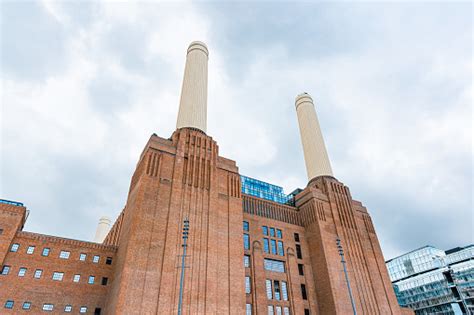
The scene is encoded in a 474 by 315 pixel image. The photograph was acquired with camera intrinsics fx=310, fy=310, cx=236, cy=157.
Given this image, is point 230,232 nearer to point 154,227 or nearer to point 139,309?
point 154,227

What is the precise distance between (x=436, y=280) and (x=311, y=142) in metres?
59.2

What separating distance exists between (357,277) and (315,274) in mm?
7213

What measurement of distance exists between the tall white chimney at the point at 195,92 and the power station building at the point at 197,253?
0.89 ft

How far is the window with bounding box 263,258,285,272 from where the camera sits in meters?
49.2

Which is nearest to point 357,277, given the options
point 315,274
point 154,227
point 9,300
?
point 315,274

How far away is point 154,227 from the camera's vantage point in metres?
38.1

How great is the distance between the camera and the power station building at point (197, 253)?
35844 millimetres

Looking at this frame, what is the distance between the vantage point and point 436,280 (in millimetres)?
90875

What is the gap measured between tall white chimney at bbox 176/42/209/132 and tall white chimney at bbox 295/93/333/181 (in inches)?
1081

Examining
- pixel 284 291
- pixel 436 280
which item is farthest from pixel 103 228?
pixel 436 280

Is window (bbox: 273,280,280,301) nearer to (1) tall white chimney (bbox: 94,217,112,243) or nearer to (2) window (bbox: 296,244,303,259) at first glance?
(2) window (bbox: 296,244,303,259)

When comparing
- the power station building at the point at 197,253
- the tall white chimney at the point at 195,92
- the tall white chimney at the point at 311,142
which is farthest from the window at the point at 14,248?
the tall white chimney at the point at 311,142

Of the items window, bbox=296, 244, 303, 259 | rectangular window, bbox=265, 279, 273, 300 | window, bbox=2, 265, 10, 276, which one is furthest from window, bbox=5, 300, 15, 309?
window, bbox=296, 244, 303, 259

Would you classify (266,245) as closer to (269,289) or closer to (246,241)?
(246,241)
